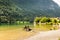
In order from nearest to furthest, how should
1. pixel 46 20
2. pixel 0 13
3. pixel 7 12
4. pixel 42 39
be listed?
pixel 42 39 < pixel 46 20 < pixel 0 13 < pixel 7 12

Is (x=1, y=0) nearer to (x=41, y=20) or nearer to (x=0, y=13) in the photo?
(x=0, y=13)

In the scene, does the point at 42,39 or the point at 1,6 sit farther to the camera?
the point at 1,6

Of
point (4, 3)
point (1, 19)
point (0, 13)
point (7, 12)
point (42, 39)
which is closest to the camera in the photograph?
point (42, 39)

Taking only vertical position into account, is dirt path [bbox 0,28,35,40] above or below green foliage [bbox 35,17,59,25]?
below

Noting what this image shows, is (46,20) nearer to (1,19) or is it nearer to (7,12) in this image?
(1,19)

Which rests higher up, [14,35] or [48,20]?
[48,20]

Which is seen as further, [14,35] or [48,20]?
[48,20]

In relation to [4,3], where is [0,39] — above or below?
below

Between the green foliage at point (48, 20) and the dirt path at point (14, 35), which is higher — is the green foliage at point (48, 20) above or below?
above

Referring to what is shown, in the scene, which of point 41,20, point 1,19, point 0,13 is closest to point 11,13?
point 0,13

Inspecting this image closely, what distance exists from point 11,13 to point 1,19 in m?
34.8

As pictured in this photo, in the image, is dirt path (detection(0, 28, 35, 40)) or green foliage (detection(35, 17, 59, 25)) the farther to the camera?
green foliage (detection(35, 17, 59, 25))

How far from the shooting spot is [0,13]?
14775cm

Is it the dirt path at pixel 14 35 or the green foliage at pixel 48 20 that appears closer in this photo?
the dirt path at pixel 14 35
